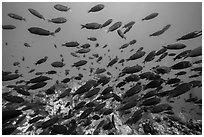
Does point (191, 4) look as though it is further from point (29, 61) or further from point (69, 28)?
point (29, 61)

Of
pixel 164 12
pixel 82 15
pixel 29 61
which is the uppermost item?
pixel 82 15

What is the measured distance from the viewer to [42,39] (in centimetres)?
10150

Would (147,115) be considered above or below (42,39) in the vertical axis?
below

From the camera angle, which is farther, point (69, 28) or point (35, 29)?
point (69, 28)

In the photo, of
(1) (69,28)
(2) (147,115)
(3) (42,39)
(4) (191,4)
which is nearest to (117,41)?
(1) (69,28)

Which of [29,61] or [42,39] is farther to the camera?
[29,61]

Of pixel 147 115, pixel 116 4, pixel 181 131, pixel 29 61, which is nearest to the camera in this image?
pixel 181 131

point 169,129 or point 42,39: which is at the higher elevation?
point 42,39

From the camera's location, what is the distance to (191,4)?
141ft

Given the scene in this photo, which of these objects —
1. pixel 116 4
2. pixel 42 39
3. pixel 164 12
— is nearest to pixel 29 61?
pixel 42 39

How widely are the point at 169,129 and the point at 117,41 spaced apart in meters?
91.3

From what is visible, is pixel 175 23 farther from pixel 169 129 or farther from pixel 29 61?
pixel 29 61

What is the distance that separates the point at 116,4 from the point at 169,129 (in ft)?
140

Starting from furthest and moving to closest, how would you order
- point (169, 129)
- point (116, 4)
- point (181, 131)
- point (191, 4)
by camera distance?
point (116, 4), point (191, 4), point (169, 129), point (181, 131)
